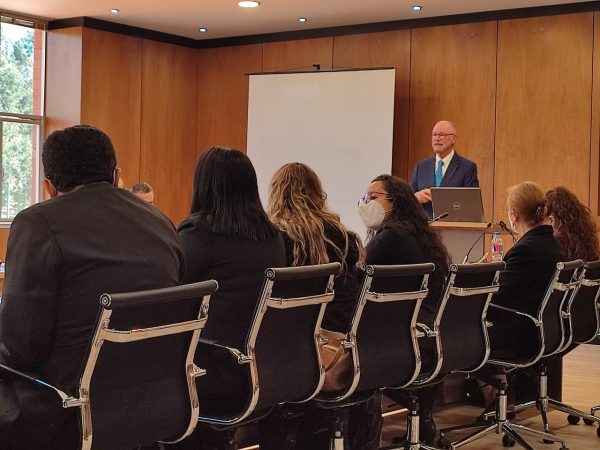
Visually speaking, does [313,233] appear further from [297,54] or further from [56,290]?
[297,54]

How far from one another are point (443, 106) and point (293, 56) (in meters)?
1.93

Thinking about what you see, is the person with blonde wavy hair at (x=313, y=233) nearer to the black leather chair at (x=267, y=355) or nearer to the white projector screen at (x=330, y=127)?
the black leather chair at (x=267, y=355)

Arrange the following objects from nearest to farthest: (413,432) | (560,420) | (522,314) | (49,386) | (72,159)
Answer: (49,386)
(72,159)
(413,432)
(522,314)
(560,420)

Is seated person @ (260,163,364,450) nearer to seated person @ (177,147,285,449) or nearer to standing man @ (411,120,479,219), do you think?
seated person @ (177,147,285,449)

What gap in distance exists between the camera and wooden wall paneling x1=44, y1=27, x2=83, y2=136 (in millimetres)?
9508

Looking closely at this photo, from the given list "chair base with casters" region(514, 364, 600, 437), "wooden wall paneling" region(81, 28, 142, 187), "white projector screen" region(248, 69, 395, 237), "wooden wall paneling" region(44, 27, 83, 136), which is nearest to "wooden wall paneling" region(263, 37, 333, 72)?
"white projector screen" region(248, 69, 395, 237)

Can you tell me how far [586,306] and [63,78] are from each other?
679cm

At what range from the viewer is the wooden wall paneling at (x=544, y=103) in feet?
27.0

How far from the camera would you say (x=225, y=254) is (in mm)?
2844

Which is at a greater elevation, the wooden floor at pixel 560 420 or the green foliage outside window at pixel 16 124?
the green foliage outside window at pixel 16 124

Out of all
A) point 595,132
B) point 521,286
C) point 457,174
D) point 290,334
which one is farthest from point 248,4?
point 290,334

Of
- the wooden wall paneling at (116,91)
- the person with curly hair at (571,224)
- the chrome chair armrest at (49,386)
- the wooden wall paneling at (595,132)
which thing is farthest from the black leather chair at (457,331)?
the wooden wall paneling at (116,91)

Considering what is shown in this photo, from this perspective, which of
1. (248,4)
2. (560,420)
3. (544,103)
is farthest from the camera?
(248,4)

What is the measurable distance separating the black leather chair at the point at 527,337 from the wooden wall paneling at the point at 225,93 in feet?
21.2
